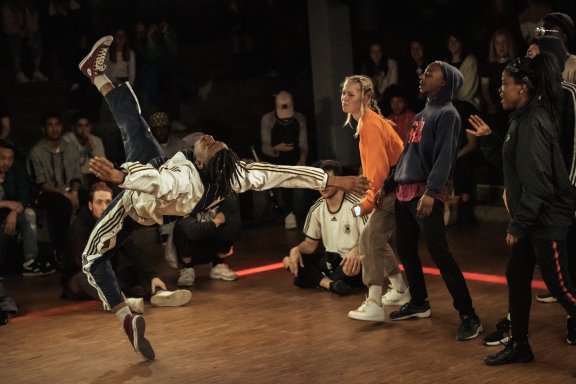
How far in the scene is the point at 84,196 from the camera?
28.8 feet

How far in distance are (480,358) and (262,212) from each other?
17.5 ft

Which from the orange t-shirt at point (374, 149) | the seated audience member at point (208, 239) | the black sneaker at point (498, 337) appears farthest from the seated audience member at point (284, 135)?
the black sneaker at point (498, 337)

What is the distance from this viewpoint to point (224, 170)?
5.01 m

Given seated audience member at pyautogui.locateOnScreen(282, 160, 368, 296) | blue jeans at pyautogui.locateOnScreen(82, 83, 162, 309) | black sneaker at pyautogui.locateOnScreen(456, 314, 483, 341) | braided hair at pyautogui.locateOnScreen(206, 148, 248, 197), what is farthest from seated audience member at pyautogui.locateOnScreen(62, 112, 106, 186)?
black sneaker at pyautogui.locateOnScreen(456, 314, 483, 341)

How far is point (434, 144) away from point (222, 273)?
2635mm

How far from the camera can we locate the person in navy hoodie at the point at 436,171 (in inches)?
200

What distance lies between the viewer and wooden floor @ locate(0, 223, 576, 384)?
4789 mm

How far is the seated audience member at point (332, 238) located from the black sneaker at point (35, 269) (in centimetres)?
244

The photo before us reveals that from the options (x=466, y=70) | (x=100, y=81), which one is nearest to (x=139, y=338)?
(x=100, y=81)

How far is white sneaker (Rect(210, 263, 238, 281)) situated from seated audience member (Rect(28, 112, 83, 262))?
1.74m

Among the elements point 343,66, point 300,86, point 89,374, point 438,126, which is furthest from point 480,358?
point 300,86

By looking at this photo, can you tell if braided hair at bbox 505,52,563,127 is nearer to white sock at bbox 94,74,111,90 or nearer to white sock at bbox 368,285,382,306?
white sock at bbox 368,285,382,306

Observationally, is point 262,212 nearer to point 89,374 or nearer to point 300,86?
point 300,86

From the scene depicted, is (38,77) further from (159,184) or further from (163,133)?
(159,184)
